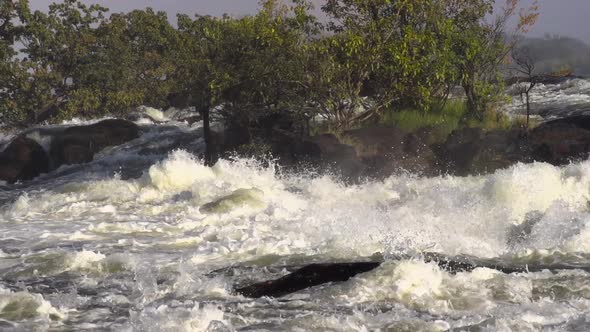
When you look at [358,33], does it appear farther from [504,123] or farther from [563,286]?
[563,286]

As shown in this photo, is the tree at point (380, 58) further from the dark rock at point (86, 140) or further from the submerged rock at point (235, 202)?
A: the dark rock at point (86, 140)

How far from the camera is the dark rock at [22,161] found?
19.6 metres

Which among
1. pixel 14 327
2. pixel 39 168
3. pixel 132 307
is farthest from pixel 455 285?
pixel 39 168

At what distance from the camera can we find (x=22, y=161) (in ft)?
65.7

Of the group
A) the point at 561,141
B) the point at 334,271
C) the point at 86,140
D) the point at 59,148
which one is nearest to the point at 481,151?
the point at 561,141

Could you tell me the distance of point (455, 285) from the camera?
6934 millimetres

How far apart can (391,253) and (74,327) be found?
12.4 ft

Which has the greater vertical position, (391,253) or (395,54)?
(395,54)

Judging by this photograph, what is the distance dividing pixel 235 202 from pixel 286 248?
138 inches

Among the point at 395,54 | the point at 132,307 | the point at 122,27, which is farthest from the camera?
the point at 122,27

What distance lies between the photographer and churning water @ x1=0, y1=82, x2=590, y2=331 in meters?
6.13

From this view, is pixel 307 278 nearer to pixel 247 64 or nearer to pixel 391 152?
pixel 391 152

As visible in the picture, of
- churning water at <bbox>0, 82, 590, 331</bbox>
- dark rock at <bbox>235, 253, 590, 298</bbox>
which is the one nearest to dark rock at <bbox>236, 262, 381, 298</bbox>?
dark rock at <bbox>235, 253, 590, 298</bbox>

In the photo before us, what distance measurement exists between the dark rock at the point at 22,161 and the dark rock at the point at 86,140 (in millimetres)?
484
